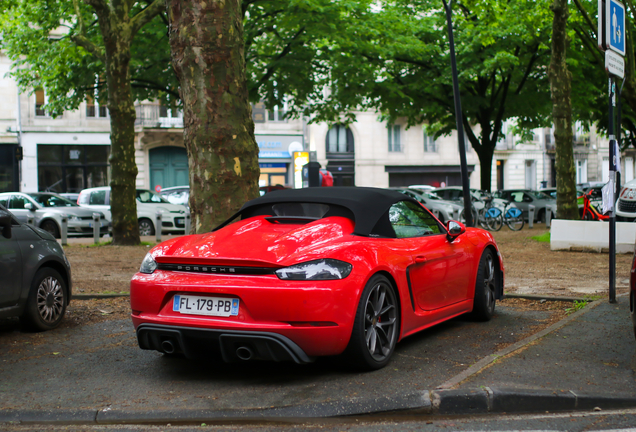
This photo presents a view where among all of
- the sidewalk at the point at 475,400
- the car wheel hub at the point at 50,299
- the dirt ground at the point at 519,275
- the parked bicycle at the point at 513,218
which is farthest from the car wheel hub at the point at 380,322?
the parked bicycle at the point at 513,218

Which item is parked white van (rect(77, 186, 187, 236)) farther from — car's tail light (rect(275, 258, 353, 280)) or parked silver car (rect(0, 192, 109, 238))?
car's tail light (rect(275, 258, 353, 280))

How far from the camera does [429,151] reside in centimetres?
5169

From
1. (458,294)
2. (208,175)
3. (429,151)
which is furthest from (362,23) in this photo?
(429,151)

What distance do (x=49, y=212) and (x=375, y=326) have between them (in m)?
17.5

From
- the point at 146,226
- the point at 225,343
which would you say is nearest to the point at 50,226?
the point at 146,226

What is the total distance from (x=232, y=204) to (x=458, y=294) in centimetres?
277

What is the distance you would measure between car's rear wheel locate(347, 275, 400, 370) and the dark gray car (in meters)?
3.19

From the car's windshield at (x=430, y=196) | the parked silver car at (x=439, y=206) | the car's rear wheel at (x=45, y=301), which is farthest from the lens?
the car's windshield at (x=430, y=196)

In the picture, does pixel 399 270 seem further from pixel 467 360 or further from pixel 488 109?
pixel 488 109

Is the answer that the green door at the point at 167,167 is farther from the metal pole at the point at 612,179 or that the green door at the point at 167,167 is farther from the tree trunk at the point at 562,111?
the metal pole at the point at 612,179

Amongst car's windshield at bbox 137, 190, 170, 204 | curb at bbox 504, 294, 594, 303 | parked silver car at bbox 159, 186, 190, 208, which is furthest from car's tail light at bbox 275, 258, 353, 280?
parked silver car at bbox 159, 186, 190, 208

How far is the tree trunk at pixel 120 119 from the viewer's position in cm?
1561

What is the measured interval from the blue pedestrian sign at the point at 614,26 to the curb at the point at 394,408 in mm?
4259

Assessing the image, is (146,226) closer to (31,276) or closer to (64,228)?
(64,228)
